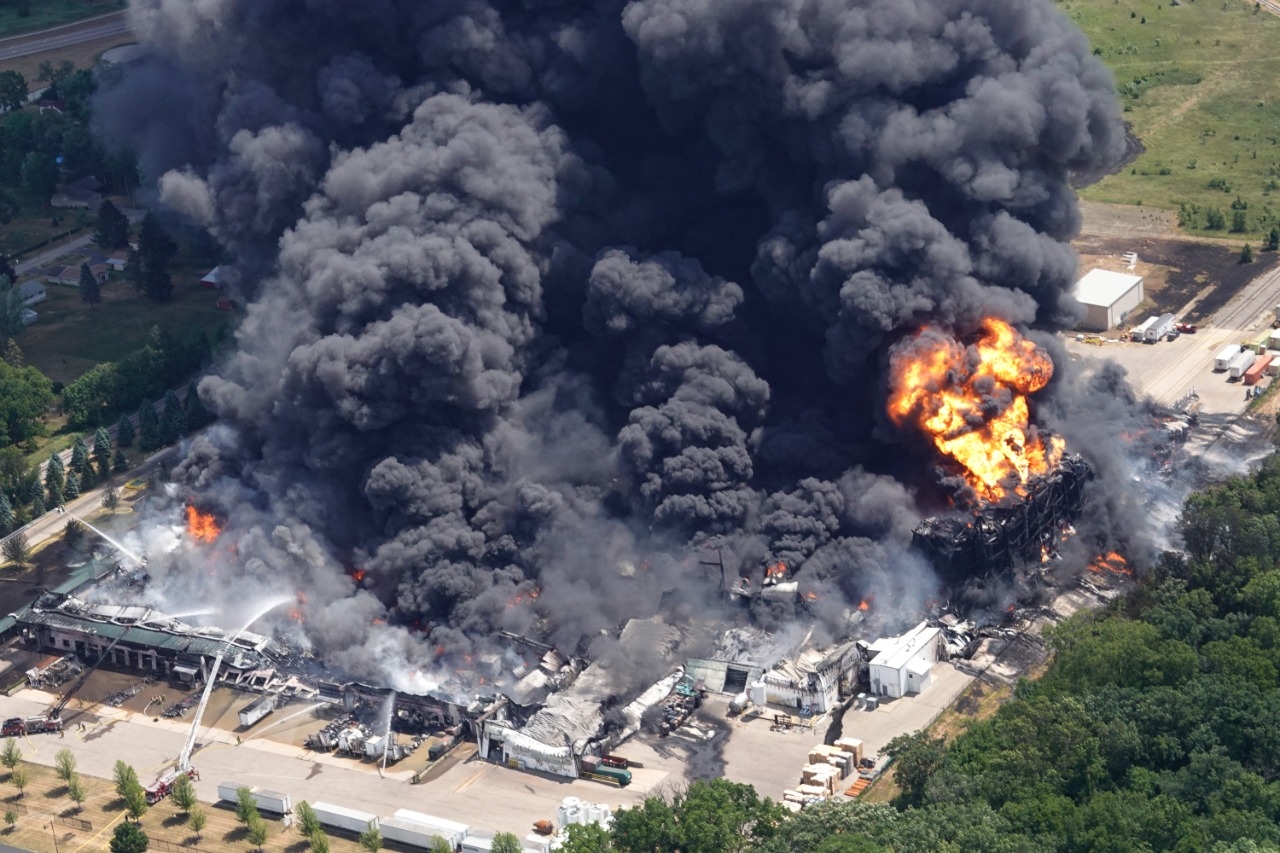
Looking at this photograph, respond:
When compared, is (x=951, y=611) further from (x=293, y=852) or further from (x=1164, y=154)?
(x=1164, y=154)

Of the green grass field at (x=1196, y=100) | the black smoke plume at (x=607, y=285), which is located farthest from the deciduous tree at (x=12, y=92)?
the green grass field at (x=1196, y=100)

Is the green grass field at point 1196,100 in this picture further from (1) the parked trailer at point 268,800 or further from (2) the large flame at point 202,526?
(1) the parked trailer at point 268,800

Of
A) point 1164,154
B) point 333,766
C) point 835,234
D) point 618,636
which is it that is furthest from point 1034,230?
point 1164,154

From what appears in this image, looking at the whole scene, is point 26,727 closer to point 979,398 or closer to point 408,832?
point 408,832

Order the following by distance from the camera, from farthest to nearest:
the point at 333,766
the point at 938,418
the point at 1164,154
A: the point at 1164,154, the point at 938,418, the point at 333,766

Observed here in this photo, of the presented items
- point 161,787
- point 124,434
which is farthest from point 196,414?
point 161,787
